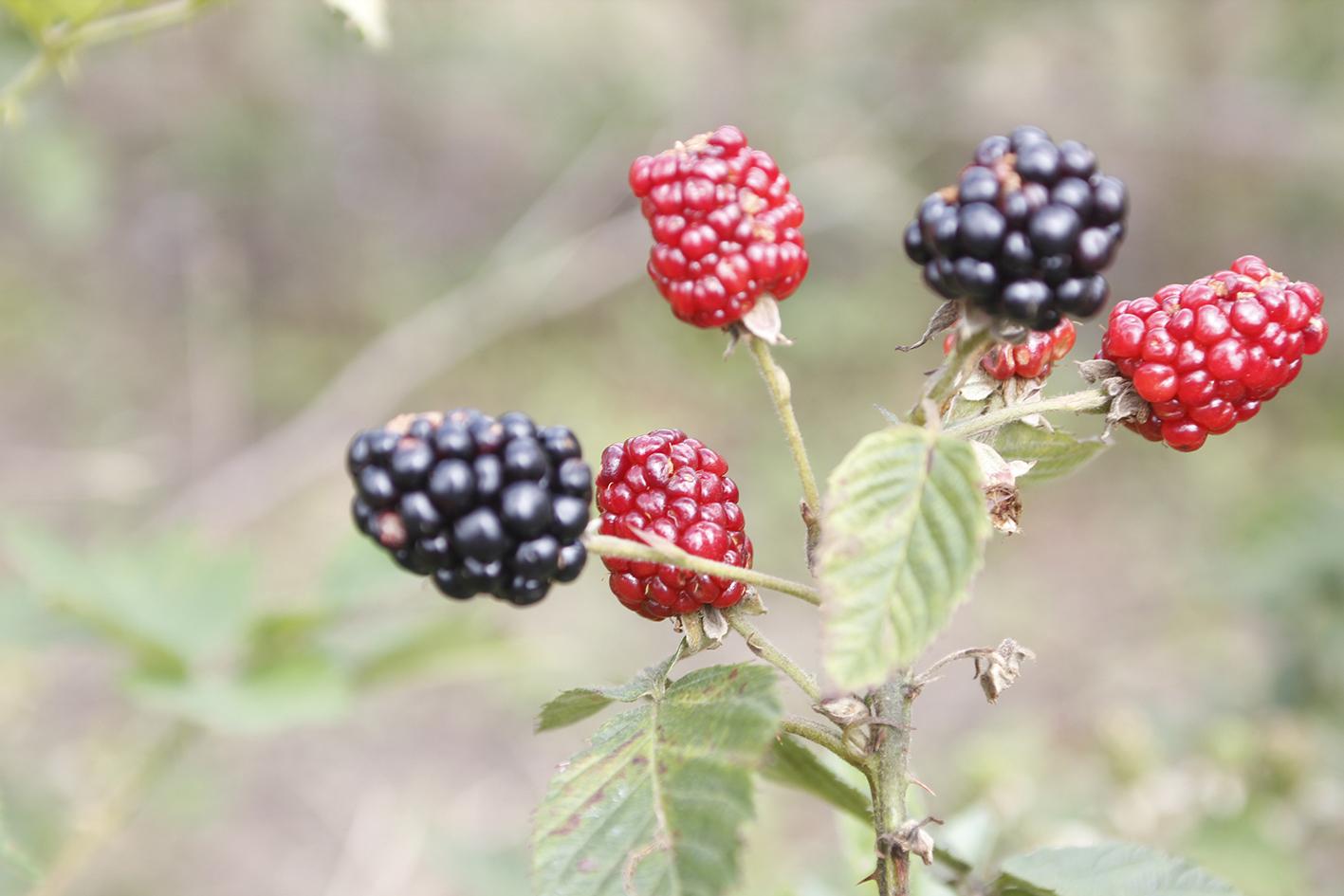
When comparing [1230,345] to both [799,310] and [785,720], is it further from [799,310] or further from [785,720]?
[799,310]

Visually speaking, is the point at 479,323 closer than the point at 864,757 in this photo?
No

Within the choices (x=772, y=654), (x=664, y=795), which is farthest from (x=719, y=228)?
(x=664, y=795)

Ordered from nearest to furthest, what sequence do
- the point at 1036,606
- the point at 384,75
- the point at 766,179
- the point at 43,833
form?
the point at 766,179, the point at 43,833, the point at 1036,606, the point at 384,75

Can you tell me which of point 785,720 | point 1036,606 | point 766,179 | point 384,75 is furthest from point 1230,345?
point 384,75

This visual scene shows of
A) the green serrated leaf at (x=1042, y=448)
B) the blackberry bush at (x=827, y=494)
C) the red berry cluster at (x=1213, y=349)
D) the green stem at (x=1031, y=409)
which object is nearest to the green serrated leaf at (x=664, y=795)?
the blackberry bush at (x=827, y=494)

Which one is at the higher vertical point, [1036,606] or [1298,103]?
[1298,103]

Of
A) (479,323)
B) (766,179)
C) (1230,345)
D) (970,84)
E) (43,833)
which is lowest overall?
(1230,345)

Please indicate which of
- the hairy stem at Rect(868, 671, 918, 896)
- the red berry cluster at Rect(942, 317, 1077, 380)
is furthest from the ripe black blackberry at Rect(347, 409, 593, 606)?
the red berry cluster at Rect(942, 317, 1077, 380)
